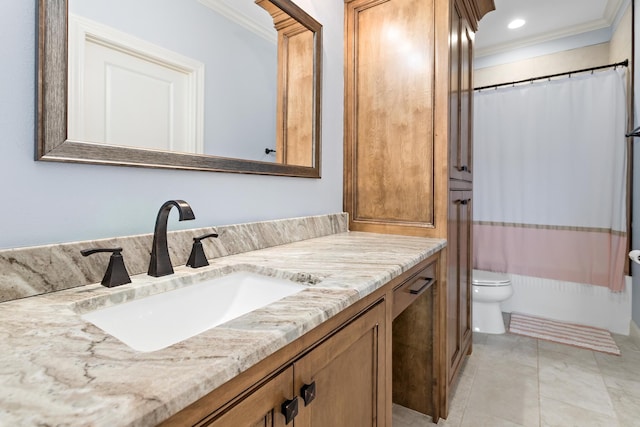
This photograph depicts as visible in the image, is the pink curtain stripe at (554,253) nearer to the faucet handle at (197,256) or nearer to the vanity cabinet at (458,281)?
the vanity cabinet at (458,281)

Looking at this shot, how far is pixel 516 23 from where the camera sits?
2779 millimetres

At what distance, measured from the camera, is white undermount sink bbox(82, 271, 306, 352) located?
738mm

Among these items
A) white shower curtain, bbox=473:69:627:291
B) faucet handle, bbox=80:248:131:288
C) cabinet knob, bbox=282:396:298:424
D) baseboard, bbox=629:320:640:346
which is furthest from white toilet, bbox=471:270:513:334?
faucet handle, bbox=80:248:131:288

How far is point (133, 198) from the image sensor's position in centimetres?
93

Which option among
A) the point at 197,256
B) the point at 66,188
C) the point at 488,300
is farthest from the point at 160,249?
the point at 488,300

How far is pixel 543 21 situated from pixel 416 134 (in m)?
2.07

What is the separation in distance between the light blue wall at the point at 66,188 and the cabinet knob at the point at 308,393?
63 cm

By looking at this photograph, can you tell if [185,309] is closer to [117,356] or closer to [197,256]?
[197,256]

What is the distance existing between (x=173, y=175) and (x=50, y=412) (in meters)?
0.79

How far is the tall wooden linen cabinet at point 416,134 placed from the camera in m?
1.62

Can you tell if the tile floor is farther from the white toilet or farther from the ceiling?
the ceiling

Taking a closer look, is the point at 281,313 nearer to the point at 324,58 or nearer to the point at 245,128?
the point at 245,128

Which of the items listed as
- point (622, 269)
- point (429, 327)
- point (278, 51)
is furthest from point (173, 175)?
point (622, 269)

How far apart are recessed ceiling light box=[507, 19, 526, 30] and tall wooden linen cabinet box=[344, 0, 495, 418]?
109 cm
